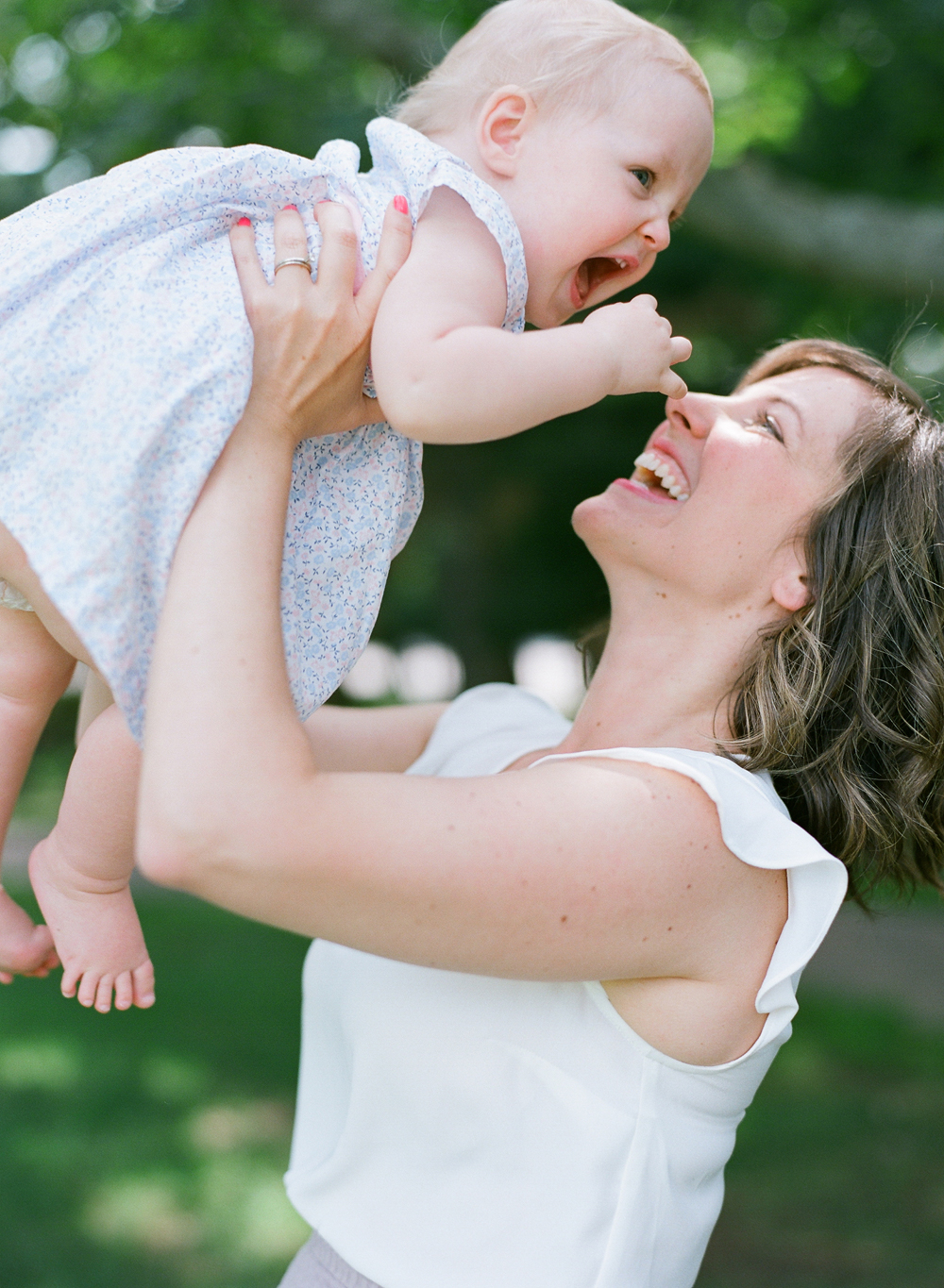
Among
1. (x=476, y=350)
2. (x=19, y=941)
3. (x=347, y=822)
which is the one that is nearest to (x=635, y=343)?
(x=476, y=350)

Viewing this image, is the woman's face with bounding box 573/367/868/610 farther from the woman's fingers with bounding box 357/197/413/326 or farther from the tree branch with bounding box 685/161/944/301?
the tree branch with bounding box 685/161/944/301

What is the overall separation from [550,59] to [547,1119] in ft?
4.79

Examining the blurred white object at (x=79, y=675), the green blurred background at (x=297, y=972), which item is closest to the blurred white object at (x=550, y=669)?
the green blurred background at (x=297, y=972)

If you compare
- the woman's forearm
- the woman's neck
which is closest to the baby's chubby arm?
the woman's forearm

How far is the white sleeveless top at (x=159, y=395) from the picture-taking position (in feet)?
4.50

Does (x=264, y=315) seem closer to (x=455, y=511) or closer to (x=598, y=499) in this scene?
(x=598, y=499)

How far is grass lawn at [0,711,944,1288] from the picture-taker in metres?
3.94

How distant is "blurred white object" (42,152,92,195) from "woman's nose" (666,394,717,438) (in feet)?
9.78

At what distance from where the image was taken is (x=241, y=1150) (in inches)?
179

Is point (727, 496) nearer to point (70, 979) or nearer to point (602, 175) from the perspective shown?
point (602, 175)

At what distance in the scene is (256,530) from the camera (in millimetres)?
1400

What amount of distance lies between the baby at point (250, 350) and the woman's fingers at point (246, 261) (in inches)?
0.8

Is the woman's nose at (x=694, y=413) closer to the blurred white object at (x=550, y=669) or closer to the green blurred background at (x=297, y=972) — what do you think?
the green blurred background at (x=297, y=972)

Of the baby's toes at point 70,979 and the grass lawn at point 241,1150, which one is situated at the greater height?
the baby's toes at point 70,979
